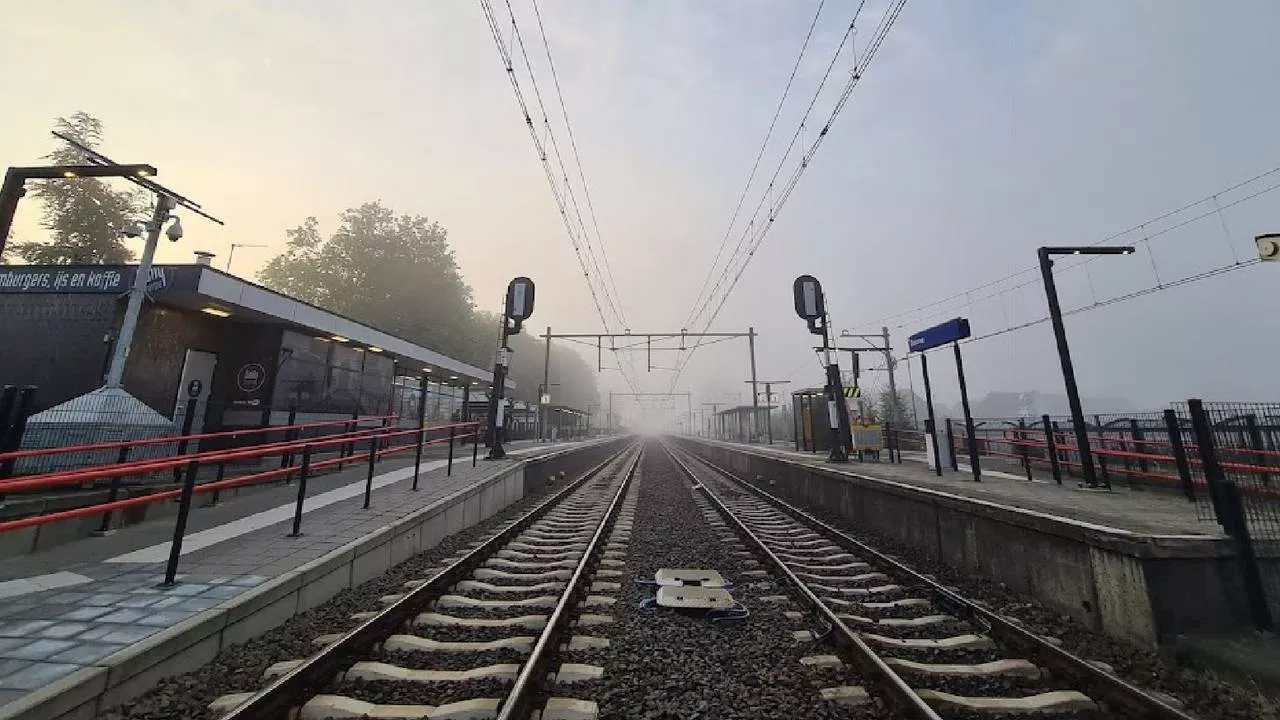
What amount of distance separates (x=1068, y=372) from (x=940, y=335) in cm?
249

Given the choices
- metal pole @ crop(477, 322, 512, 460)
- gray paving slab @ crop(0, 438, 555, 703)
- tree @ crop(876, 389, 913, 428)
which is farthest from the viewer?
tree @ crop(876, 389, 913, 428)

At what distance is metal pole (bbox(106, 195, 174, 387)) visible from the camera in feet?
31.9

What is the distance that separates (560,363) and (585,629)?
11003 cm

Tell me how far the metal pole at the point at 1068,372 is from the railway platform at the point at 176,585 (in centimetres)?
1163

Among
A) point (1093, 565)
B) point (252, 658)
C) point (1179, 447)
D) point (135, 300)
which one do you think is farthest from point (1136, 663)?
point (135, 300)

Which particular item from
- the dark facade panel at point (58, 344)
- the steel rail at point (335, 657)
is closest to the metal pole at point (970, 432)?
the steel rail at point (335, 657)

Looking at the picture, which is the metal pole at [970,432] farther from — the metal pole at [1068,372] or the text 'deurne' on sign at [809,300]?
the text 'deurne' on sign at [809,300]

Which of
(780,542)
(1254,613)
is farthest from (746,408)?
(1254,613)

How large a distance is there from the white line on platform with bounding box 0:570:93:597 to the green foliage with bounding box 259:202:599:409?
36.5 m

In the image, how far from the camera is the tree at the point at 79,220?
29.5 m

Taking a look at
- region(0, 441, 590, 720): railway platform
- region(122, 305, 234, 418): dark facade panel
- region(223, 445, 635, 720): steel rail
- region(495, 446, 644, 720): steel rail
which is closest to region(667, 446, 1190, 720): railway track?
region(495, 446, 644, 720): steel rail

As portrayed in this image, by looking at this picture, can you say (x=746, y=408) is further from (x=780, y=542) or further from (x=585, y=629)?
(x=585, y=629)

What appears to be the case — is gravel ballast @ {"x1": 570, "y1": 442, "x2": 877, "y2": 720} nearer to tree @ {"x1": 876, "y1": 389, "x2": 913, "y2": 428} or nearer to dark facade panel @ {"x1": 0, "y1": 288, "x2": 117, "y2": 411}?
dark facade panel @ {"x1": 0, "y1": 288, "x2": 117, "y2": 411}

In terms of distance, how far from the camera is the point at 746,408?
1758 inches
